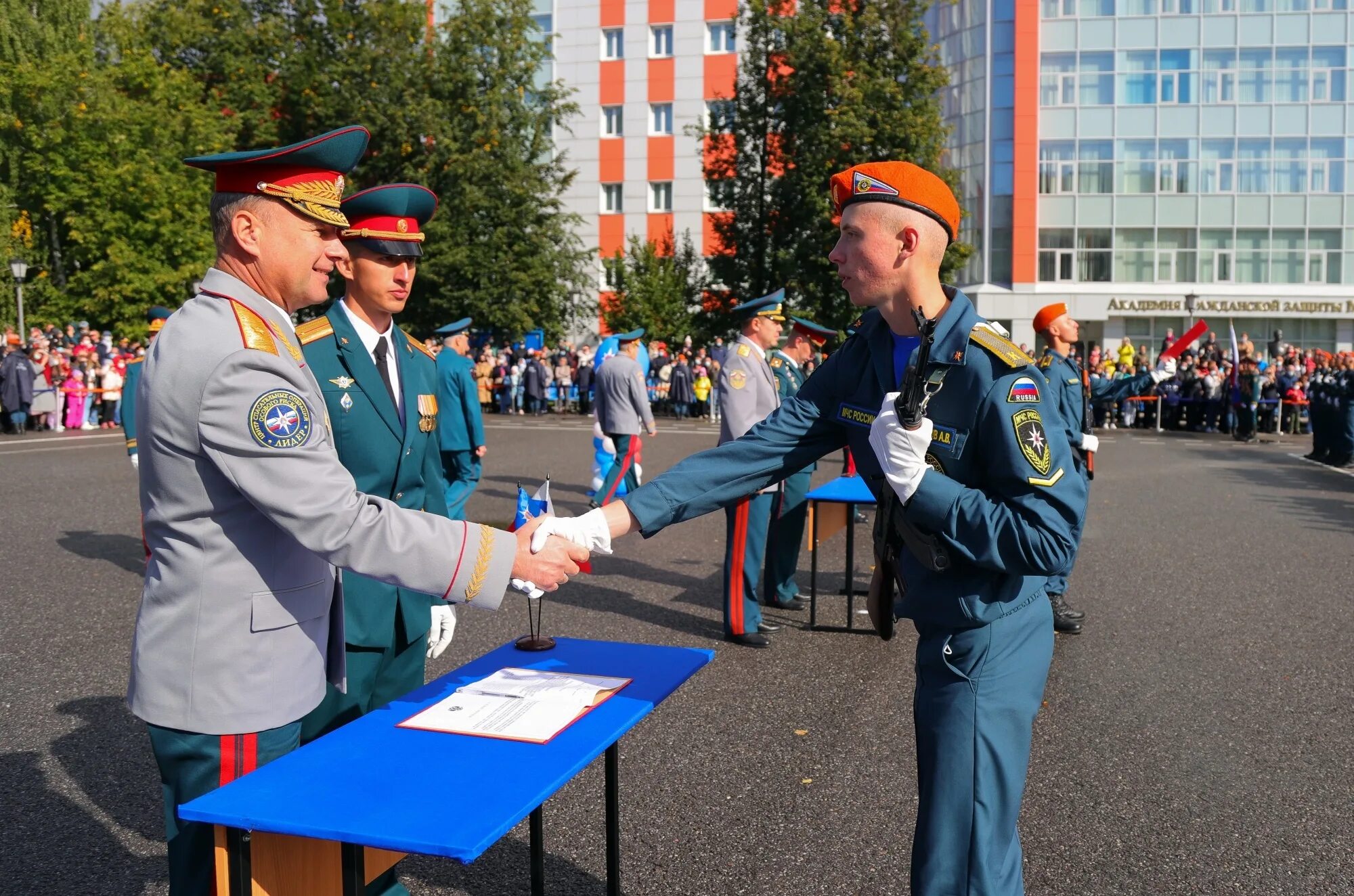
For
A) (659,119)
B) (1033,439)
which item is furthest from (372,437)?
(659,119)

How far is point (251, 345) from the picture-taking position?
251 centimetres

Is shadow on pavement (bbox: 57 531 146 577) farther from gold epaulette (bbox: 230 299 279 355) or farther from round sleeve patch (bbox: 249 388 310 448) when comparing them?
round sleeve patch (bbox: 249 388 310 448)

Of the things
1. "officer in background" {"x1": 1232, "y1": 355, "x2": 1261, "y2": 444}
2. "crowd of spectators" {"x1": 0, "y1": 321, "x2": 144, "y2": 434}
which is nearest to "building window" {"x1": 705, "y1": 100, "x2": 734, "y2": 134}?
"officer in background" {"x1": 1232, "y1": 355, "x2": 1261, "y2": 444}

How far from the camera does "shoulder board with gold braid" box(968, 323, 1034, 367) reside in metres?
2.71

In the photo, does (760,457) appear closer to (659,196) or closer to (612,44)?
(659,196)

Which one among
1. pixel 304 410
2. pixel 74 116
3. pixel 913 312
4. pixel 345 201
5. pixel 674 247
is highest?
pixel 74 116

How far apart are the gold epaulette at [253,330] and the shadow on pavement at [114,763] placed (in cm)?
250

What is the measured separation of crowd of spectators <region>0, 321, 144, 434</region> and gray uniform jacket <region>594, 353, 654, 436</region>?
50.6 feet

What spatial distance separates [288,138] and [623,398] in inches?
1329

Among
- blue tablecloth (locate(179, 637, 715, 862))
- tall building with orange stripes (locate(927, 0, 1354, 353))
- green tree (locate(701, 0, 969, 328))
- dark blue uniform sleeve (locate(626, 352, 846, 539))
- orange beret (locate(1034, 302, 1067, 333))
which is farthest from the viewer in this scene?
tall building with orange stripes (locate(927, 0, 1354, 353))

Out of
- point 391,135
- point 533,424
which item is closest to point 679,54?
point 391,135

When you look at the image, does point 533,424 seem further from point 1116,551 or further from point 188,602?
point 188,602

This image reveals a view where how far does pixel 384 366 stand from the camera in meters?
4.12

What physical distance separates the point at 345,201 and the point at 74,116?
1622 inches
